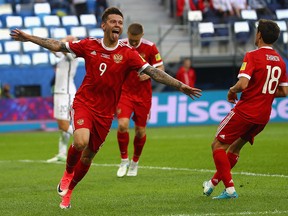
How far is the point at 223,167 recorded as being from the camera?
35.9 ft

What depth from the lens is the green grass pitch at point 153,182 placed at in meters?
10.4

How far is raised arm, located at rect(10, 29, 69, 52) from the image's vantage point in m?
10.5

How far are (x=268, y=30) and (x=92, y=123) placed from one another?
94.4 inches

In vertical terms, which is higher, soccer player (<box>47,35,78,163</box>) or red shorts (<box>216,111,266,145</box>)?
red shorts (<box>216,111,266,145</box>)

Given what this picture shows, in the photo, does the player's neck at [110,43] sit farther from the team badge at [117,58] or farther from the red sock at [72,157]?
the red sock at [72,157]

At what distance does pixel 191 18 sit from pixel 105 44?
2162 cm

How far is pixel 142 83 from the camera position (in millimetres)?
15125

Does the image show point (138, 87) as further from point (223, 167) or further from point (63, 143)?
point (223, 167)

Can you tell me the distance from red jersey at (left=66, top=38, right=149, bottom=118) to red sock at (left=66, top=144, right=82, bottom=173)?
0.53 m

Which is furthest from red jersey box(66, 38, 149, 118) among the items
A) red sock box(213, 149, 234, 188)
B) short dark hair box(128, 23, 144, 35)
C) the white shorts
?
the white shorts

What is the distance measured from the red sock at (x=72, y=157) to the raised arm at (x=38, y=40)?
119 centimetres

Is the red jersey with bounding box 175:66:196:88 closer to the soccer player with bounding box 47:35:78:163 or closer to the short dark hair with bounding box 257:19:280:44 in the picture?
the soccer player with bounding box 47:35:78:163

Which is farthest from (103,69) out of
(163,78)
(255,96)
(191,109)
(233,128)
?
(191,109)

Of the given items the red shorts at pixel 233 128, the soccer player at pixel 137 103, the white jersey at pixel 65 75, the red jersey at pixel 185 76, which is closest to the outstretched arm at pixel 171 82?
the red shorts at pixel 233 128
